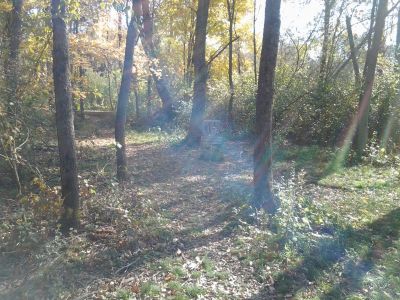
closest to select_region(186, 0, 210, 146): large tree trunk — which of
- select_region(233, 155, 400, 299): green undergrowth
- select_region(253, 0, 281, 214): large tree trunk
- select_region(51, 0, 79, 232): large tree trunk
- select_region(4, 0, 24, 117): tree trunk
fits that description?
select_region(4, 0, 24, 117): tree trunk

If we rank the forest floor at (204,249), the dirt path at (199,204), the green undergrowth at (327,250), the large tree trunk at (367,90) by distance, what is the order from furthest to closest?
the large tree trunk at (367,90) < the dirt path at (199,204) < the green undergrowth at (327,250) < the forest floor at (204,249)

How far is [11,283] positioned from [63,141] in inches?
84.8

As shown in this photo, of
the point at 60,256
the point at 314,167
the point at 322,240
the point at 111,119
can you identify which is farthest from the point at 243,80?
the point at 60,256

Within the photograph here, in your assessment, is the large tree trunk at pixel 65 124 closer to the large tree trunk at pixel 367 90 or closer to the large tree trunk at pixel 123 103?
the large tree trunk at pixel 123 103

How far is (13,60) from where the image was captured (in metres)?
8.39

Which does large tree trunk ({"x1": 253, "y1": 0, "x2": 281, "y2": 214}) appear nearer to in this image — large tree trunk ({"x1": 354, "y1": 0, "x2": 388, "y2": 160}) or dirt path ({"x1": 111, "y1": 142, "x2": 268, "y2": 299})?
dirt path ({"x1": 111, "y1": 142, "x2": 268, "y2": 299})

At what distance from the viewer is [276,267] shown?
534cm

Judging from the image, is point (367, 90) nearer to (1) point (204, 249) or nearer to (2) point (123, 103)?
(2) point (123, 103)

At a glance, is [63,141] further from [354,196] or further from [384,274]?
[354,196]

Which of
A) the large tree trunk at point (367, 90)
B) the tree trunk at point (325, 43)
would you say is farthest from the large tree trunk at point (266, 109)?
the tree trunk at point (325, 43)

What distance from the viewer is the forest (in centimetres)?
502

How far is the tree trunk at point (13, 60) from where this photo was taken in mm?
7391

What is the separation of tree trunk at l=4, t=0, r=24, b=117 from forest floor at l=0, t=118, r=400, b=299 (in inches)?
81.3

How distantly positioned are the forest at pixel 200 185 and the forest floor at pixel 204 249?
0.08 feet
